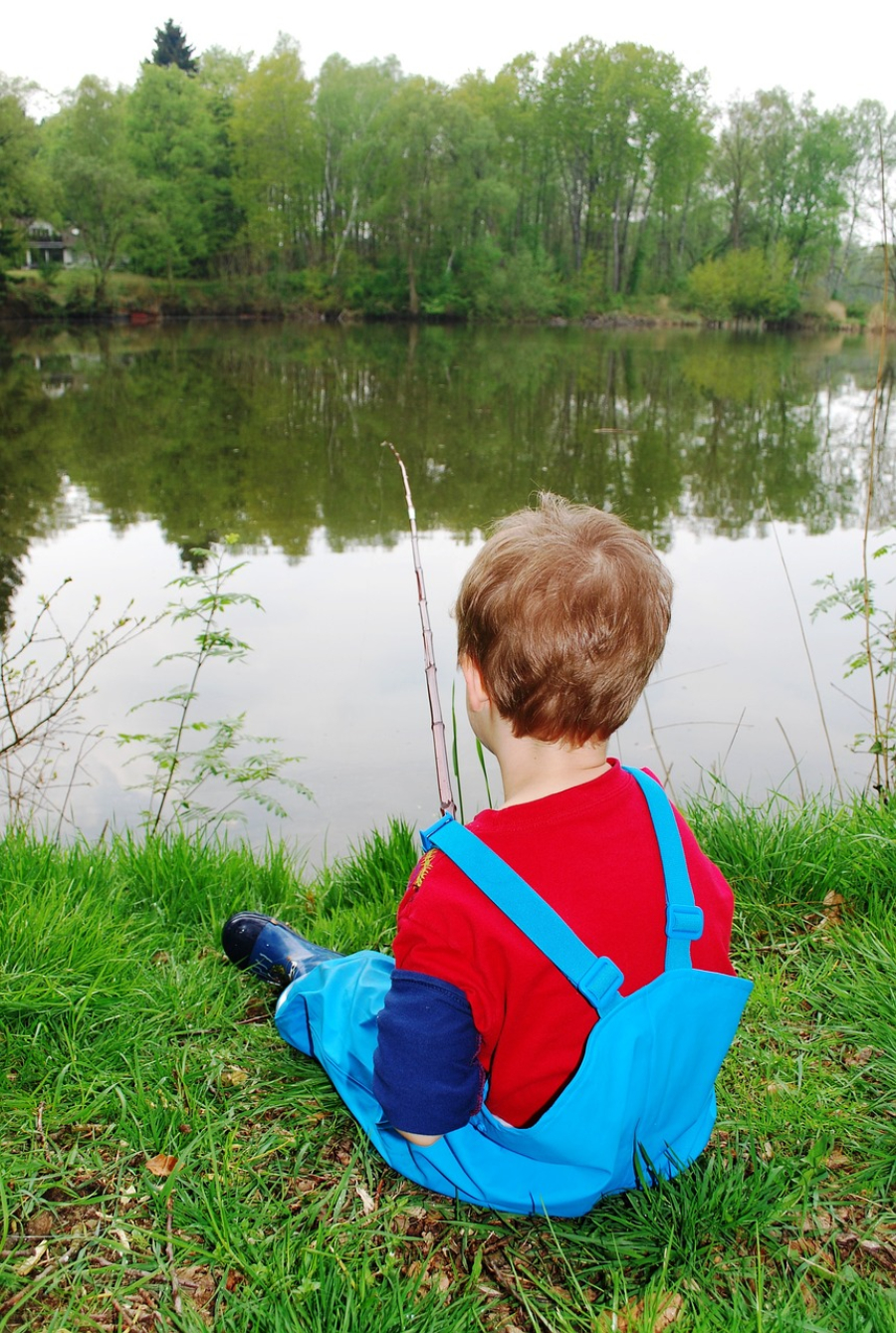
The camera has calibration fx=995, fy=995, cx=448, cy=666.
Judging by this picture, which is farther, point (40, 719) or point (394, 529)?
point (394, 529)

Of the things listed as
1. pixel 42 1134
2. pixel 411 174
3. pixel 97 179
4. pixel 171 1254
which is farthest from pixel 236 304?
pixel 171 1254

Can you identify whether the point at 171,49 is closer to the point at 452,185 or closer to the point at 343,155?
the point at 343,155

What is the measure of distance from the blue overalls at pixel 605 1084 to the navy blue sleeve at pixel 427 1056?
0.14m

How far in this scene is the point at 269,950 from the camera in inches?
97.3

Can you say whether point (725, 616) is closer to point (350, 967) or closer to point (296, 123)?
point (350, 967)

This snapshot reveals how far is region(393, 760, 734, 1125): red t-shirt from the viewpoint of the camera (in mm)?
1459

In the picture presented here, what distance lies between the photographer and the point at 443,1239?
1.73 meters

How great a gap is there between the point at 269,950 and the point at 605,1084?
119 cm

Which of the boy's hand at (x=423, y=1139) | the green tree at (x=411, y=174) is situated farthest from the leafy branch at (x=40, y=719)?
the green tree at (x=411, y=174)

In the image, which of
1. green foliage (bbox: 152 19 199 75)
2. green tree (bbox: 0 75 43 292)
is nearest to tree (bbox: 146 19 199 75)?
green foliage (bbox: 152 19 199 75)

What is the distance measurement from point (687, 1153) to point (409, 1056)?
631 mm

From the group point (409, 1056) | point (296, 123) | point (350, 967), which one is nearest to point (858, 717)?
point (350, 967)

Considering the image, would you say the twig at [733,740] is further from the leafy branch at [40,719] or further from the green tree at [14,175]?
the green tree at [14,175]

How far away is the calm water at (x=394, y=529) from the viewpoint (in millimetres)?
5004
